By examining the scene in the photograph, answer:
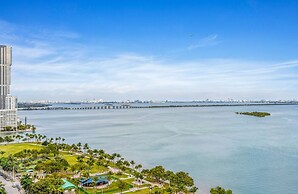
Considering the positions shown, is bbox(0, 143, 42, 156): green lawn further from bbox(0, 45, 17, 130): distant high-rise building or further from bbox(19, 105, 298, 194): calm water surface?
bbox(0, 45, 17, 130): distant high-rise building

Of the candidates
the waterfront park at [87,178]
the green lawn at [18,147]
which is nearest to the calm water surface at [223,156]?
the waterfront park at [87,178]

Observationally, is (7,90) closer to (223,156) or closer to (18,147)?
(18,147)

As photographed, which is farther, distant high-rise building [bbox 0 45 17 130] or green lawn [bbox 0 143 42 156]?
distant high-rise building [bbox 0 45 17 130]

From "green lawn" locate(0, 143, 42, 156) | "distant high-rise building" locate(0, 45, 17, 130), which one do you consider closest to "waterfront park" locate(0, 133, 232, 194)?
"green lawn" locate(0, 143, 42, 156)

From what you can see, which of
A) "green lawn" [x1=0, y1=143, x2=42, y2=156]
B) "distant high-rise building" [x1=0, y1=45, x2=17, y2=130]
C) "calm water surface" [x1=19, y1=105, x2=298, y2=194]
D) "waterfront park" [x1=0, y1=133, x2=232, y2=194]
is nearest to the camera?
"waterfront park" [x1=0, y1=133, x2=232, y2=194]

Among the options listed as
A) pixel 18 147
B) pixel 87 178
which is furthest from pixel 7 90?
pixel 87 178

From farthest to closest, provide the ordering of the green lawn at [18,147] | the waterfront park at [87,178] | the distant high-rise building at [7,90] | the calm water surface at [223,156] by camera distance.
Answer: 1. the distant high-rise building at [7,90]
2. the green lawn at [18,147]
3. the calm water surface at [223,156]
4. the waterfront park at [87,178]

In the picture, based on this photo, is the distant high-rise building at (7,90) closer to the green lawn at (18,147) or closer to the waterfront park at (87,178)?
the green lawn at (18,147)

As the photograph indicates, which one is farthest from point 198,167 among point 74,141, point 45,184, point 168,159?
point 74,141
